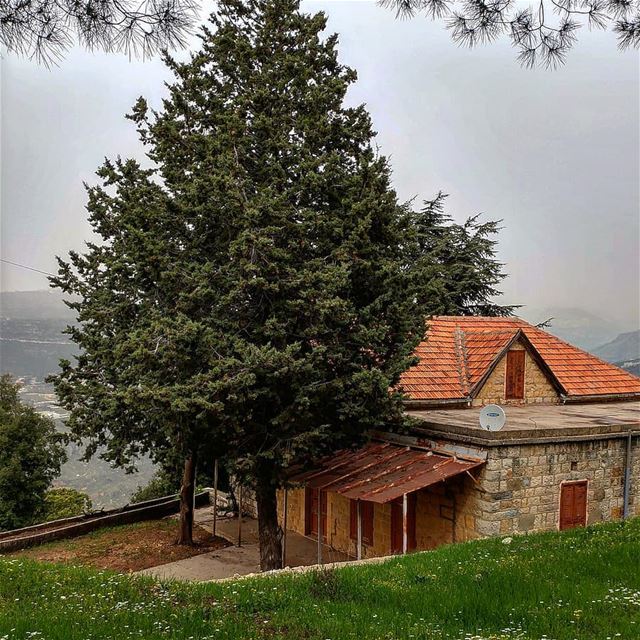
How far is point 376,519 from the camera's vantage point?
53.3 feet

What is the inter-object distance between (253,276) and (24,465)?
18.7m

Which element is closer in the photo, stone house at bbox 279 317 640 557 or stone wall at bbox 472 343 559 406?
stone house at bbox 279 317 640 557

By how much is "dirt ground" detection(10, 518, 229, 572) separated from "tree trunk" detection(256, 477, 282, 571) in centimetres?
382

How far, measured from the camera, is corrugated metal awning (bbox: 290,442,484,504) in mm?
12789

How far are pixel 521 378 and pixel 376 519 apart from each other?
7380 mm

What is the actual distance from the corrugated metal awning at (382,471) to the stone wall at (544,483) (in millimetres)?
726

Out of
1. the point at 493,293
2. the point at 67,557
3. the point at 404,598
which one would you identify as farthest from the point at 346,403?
the point at 493,293

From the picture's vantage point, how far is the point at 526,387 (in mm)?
20359

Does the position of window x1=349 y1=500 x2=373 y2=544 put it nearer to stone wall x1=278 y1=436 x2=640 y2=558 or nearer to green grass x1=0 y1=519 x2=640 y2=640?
stone wall x1=278 y1=436 x2=640 y2=558

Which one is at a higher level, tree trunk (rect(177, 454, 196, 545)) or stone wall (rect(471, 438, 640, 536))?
stone wall (rect(471, 438, 640, 536))

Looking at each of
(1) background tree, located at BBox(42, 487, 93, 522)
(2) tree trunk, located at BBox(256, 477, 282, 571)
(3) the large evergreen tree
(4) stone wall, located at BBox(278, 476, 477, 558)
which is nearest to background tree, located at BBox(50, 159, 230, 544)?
(3) the large evergreen tree

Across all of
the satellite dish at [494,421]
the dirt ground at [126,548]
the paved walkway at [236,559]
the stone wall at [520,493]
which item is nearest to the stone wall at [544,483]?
the stone wall at [520,493]

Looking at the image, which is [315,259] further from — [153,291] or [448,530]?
[448,530]

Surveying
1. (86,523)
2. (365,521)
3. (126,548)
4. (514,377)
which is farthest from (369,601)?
(86,523)
